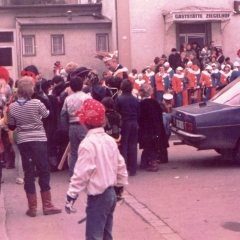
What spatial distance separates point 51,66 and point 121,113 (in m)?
17.8

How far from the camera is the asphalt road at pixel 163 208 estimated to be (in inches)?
309

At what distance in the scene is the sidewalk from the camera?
7.75 metres

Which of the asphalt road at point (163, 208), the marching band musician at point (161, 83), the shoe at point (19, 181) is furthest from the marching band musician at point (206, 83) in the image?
the shoe at point (19, 181)

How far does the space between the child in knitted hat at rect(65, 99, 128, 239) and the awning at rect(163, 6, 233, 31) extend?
74.9ft

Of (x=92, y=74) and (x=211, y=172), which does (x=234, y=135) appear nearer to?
(x=211, y=172)

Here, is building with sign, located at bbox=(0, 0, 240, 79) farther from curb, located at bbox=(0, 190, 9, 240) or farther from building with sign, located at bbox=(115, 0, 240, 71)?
curb, located at bbox=(0, 190, 9, 240)

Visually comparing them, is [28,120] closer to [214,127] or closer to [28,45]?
[214,127]

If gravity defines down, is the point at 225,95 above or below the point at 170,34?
below

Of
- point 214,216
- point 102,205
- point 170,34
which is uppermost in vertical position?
point 170,34

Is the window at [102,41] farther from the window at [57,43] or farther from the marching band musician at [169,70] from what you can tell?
the marching band musician at [169,70]

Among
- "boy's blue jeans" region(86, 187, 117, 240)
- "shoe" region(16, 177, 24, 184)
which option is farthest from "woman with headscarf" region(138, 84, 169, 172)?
"boy's blue jeans" region(86, 187, 117, 240)

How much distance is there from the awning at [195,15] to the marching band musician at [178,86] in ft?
15.5

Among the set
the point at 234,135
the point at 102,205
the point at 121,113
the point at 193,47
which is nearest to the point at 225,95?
the point at 234,135

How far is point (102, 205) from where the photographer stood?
5.78 metres
